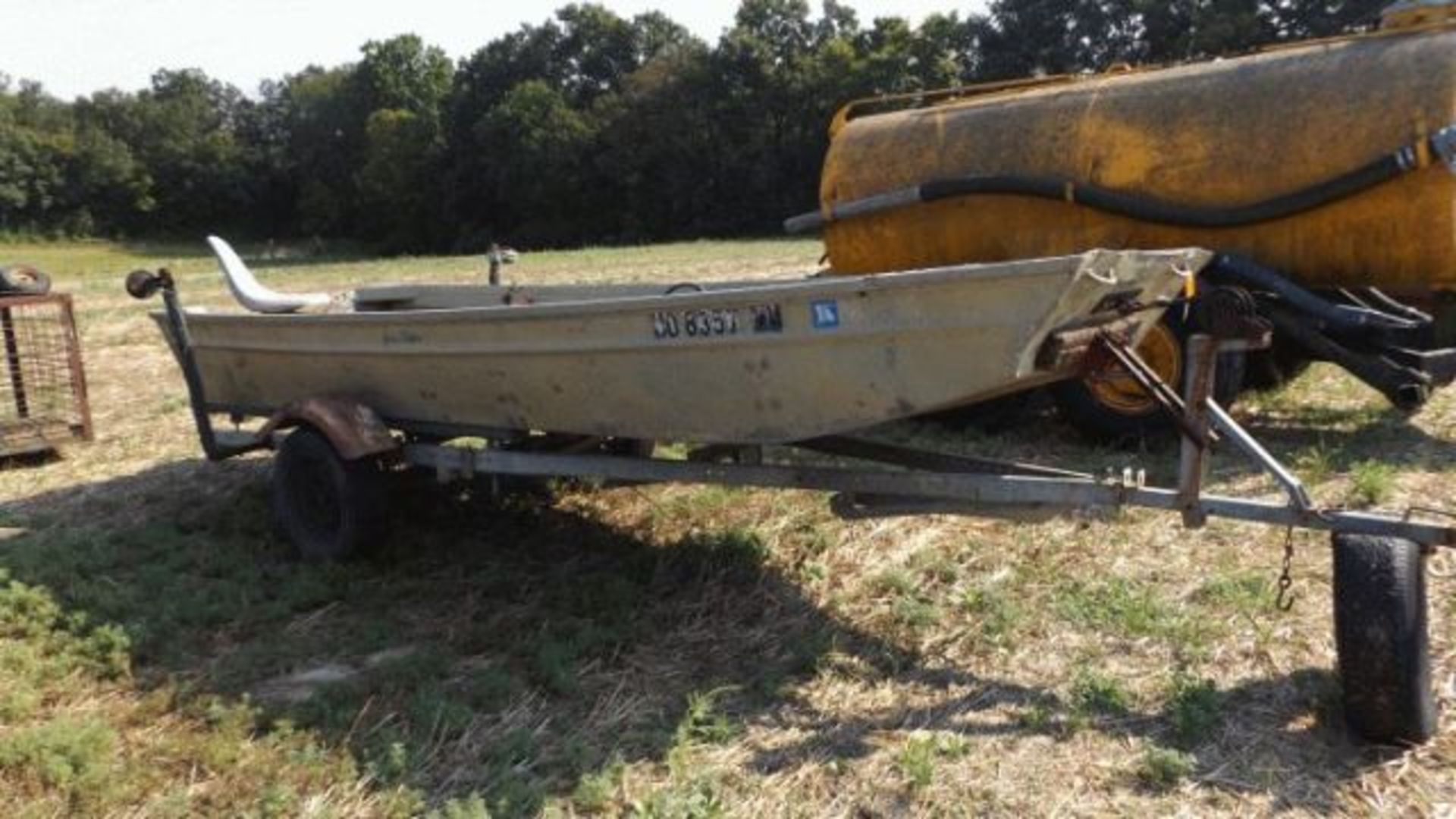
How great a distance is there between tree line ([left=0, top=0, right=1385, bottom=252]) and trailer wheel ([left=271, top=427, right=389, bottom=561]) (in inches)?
1622

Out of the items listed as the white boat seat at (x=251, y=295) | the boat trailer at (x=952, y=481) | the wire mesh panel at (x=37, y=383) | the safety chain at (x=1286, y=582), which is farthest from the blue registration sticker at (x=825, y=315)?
the wire mesh panel at (x=37, y=383)

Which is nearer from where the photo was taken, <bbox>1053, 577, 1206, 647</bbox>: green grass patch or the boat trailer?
the boat trailer

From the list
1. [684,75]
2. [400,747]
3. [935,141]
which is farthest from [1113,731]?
[684,75]

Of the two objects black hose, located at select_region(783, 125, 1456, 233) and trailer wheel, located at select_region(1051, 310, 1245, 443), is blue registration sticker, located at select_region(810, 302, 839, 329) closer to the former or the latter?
trailer wheel, located at select_region(1051, 310, 1245, 443)

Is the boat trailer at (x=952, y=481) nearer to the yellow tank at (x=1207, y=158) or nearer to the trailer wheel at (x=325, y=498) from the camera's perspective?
the trailer wheel at (x=325, y=498)

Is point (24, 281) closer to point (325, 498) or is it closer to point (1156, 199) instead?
point (325, 498)

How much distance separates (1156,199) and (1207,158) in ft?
1.06

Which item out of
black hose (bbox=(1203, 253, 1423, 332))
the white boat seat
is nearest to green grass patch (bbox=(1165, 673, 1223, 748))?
black hose (bbox=(1203, 253, 1423, 332))

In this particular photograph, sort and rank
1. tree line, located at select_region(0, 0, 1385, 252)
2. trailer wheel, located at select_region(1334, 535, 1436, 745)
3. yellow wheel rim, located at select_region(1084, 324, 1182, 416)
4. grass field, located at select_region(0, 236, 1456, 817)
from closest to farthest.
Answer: trailer wheel, located at select_region(1334, 535, 1436, 745), grass field, located at select_region(0, 236, 1456, 817), yellow wheel rim, located at select_region(1084, 324, 1182, 416), tree line, located at select_region(0, 0, 1385, 252)

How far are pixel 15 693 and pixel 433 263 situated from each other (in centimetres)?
3190

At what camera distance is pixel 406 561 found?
538 centimetres

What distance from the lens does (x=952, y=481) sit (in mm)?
3949

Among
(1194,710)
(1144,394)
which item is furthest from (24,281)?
(1194,710)

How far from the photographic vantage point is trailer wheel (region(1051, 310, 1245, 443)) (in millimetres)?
6293
